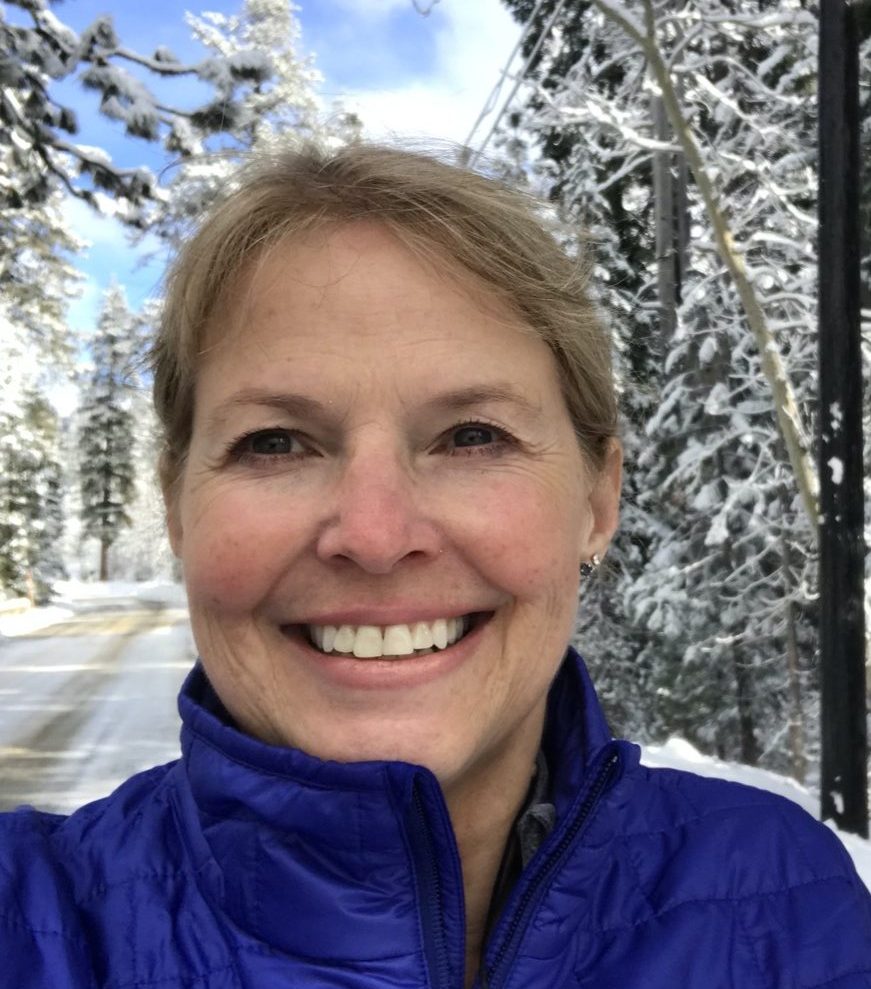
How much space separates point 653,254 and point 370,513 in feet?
28.5

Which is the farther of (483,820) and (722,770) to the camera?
(722,770)

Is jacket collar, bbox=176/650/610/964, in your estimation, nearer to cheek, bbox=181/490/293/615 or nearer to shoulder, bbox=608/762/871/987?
cheek, bbox=181/490/293/615

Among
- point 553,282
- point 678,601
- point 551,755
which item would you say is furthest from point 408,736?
point 678,601

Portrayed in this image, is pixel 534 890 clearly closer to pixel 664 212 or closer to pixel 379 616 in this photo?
pixel 379 616

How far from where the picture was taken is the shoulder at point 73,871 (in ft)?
3.15

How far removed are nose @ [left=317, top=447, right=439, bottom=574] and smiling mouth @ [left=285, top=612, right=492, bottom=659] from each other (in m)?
0.09

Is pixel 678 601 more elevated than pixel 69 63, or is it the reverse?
pixel 69 63

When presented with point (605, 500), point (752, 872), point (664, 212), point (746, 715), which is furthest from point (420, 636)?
point (746, 715)

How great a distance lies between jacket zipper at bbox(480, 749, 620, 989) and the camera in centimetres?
109

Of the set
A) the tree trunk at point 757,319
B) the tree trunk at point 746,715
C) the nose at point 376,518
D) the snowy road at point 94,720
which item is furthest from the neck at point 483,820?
the tree trunk at point 746,715

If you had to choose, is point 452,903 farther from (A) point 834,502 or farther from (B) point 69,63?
(B) point 69,63

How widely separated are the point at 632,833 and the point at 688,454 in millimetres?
10411

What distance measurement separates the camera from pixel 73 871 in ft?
3.56

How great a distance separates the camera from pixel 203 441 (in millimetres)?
1151
